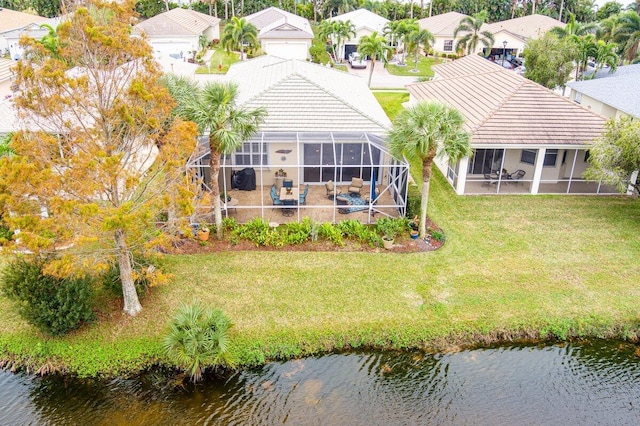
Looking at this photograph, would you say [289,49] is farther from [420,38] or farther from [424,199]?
[424,199]

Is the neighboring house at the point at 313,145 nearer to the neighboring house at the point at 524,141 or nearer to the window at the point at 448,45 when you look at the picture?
the neighboring house at the point at 524,141

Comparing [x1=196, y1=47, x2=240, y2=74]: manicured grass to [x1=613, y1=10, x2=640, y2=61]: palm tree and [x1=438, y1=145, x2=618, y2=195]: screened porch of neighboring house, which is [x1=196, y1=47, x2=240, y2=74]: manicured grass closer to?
[x1=438, y1=145, x2=618, y2=195]: screened porch of neighboring house

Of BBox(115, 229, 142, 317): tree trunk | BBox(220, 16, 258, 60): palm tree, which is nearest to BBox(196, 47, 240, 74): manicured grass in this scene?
BBox(220, 16, 258, 60): palm tree

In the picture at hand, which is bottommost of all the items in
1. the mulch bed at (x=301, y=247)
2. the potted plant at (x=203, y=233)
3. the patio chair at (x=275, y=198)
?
the mulch bed at (x=301, y=247)

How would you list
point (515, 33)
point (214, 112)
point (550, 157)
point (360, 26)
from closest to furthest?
point (214, 112), point (550, 157), point (360, 26), point (515, 33)

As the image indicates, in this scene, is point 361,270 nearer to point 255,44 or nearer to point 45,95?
point 45,95

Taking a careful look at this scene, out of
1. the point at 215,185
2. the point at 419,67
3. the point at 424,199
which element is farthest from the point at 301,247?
the point at 419,67

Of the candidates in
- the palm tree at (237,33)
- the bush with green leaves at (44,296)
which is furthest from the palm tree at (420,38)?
the bush with green leaves at (44,296)
